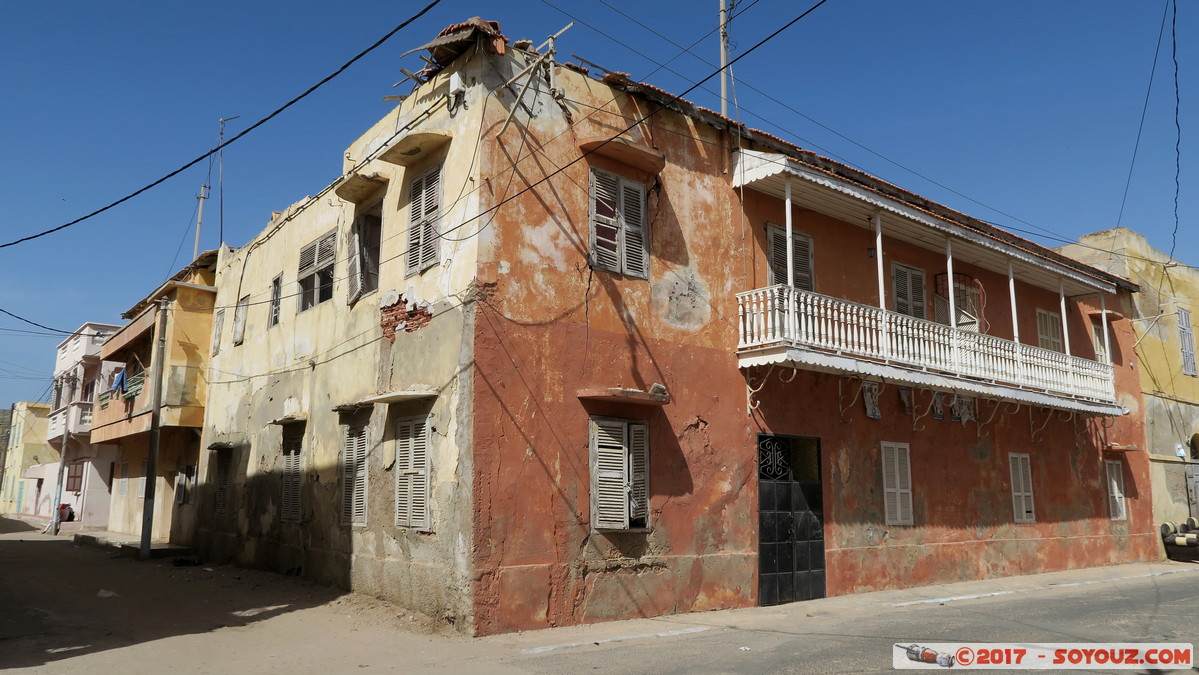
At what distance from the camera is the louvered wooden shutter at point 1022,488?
57.8ft

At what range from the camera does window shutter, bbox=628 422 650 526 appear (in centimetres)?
1118

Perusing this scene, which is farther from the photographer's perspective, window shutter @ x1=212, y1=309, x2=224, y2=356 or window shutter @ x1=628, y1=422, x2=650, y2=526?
window shutter @ x1=212, y1=309, x2=224, y2=356

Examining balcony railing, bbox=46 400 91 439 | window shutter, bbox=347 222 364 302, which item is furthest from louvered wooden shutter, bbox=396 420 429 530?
balcony railing, bbox=46 400 91 439

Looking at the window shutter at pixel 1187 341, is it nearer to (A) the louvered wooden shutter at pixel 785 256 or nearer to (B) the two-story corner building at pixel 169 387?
(A) the louvered wooden shutter at pixel 785 256

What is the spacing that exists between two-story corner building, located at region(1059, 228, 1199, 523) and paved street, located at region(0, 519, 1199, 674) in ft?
26.4

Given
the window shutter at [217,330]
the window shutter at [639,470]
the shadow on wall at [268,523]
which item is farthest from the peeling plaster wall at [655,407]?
the window shutter at [217,330]

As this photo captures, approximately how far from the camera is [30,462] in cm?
4441

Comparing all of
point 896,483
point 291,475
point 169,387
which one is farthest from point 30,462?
point 896,483

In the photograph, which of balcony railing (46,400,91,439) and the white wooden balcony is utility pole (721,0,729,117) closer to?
the white wooden balcony

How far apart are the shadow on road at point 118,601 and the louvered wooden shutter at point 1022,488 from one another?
1340 cm

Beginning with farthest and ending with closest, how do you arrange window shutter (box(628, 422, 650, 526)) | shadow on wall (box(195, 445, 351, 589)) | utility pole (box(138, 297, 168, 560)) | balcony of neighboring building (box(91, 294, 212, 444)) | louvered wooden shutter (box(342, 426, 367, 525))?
balcony of neighboring building (box(91, 294, 212, 444)), utility pole (box(138, 297, 168, 560)), shadow on wall (box(195, 445, 351, 589)), louvered wooden shutter (box(342, 426, 367, 525)), window shutter (box(628, 422, 650, 526))

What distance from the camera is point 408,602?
10836 millimetres

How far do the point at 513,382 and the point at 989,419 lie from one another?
11245mm

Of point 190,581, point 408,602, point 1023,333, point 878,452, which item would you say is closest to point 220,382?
point 190,581
